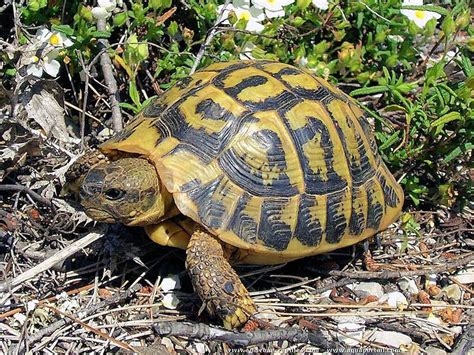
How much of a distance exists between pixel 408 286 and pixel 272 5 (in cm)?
163

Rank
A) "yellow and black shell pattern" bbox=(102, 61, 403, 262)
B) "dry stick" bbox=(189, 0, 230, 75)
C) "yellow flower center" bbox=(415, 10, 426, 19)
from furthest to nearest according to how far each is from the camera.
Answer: "yellow flower center" bbox=(415, 10, 426, 19)
"dry stick" bbox=(189, 0, 230, 75)
"yellow and black shell pattern" bbox=(102, 61, 403, 262)

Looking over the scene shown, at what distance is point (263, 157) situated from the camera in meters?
2.94

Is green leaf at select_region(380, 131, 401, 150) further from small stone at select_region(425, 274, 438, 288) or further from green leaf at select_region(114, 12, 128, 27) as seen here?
green leaf at select_region(114, 12, 128, 27)

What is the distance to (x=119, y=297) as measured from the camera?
299cm

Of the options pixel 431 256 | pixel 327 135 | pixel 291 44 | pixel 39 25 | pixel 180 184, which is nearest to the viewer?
pixel 180 184

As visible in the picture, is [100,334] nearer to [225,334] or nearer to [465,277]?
[225,334]

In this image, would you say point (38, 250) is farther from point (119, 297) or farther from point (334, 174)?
point (334, 174)

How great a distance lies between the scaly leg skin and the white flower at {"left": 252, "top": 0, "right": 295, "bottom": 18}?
1.44m

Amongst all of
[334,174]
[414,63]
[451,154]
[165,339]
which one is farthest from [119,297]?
[414,63]

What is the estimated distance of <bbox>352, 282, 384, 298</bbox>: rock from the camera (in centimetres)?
326

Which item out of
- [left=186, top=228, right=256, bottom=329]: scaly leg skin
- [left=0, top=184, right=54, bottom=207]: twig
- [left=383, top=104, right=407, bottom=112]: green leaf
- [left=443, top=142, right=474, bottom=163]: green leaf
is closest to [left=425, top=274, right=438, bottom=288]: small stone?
[left=443, top=142, right=474, bottom=163]: green leaf

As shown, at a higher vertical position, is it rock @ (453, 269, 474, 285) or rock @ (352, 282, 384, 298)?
rock @ (453, 269, 474, 285)

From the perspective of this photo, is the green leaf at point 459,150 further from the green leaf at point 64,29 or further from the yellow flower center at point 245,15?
the green leaf at point 64,29

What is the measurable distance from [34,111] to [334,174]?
162cm
